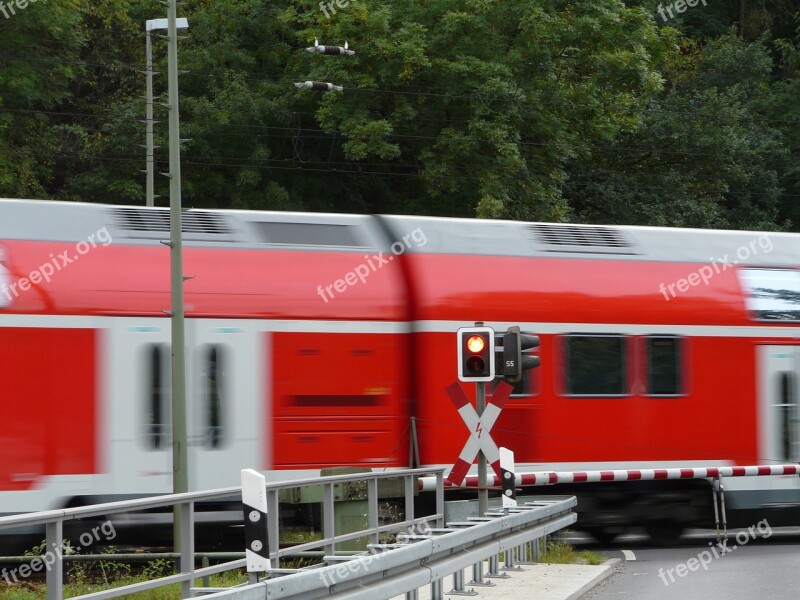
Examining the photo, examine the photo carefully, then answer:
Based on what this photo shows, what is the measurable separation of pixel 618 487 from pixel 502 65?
22.3 m

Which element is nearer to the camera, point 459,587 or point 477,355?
point 459,587

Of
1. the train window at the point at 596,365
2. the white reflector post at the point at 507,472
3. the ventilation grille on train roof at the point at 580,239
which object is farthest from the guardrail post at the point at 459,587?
the ventilation grille on train roof at the point at 580,239

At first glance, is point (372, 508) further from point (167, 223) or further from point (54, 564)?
point (167, 223)

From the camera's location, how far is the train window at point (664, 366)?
1703cm

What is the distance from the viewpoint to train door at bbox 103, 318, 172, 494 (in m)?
14.5

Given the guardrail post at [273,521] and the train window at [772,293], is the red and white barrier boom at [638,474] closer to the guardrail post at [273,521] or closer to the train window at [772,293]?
the train window at [772,293]

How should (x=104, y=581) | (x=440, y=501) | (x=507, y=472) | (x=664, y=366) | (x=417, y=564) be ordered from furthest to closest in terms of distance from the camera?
(x=664, y=366)
(x=507, y=472)
(x=440, y=501)
(x=417, y=564)
(x=104, y=581)

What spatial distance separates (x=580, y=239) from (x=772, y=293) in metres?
2.47

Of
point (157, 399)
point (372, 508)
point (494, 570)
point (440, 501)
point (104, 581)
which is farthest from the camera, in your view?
point (157, 399)

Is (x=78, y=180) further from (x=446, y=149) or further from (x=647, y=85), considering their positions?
(x=647, y=85)

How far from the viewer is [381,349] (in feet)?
52.0

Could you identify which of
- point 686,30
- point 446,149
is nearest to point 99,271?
point 446,149

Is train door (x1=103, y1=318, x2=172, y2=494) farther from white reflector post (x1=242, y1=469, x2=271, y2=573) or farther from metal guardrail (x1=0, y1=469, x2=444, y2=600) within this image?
white reflector post (x1=242, y1=469, x2=271, y2=573)

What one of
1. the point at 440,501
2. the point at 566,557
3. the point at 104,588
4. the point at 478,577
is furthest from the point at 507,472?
the point at 104,588
